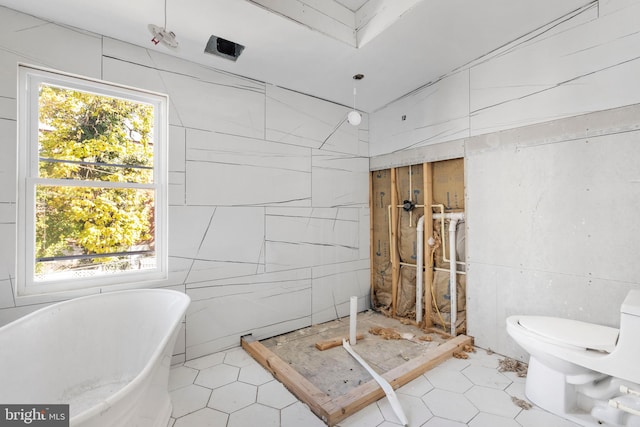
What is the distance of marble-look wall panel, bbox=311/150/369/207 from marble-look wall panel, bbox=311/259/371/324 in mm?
722

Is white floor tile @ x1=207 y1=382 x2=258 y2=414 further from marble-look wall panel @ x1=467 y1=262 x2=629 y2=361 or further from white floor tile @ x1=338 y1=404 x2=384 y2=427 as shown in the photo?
marble-look wall panel @ x1=467 y1=262 x2=629 y2=361

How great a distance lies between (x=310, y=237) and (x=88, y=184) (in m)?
1.86

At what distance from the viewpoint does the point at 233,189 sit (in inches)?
99.6

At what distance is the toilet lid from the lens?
1.52m

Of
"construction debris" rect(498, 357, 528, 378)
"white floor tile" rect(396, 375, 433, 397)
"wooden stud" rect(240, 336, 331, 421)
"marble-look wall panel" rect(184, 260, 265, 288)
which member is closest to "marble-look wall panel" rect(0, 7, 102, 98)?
"marble-look wall panel" rect(184, 260, 265, 288)

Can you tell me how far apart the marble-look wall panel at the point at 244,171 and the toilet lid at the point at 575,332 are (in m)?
2.06

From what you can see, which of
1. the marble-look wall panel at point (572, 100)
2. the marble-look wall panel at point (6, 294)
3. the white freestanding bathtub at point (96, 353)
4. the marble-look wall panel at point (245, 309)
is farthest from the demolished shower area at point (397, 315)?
the marble-look wall panel at point (6, 294)

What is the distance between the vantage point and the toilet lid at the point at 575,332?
5.00 ft

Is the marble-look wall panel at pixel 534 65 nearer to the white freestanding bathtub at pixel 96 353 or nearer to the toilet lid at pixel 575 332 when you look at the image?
the toilet lid at pixel 575 332

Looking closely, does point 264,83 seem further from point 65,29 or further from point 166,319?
point 166,319

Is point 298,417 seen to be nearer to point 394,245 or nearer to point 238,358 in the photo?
point 238,358

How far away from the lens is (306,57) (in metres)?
2.34

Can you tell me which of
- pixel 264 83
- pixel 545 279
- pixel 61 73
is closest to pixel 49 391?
pixel 61 73

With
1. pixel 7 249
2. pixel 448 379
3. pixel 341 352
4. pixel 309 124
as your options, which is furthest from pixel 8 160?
pixel 448 379
